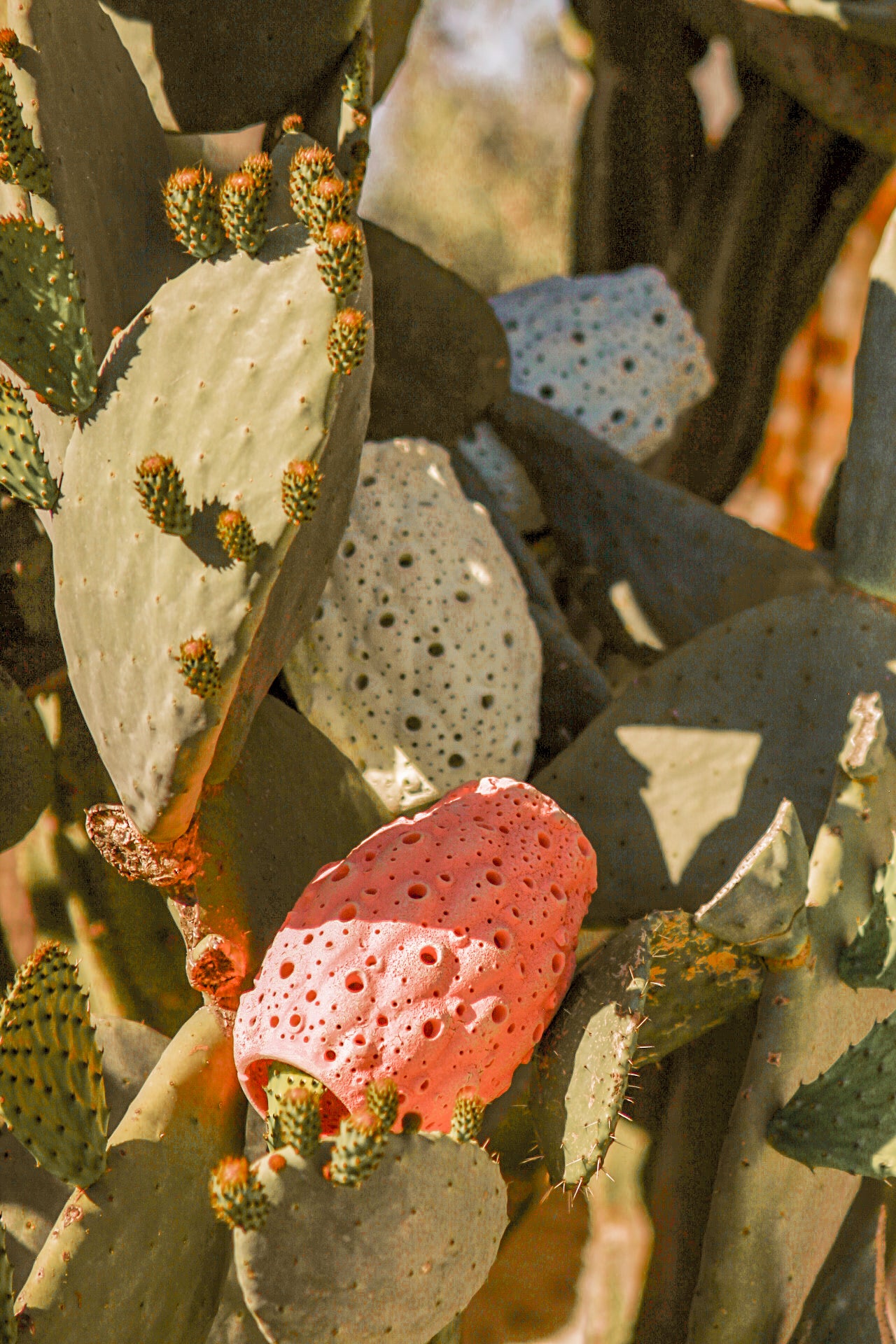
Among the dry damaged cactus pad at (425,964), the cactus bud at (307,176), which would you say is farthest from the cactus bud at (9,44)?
the dry damaged cactus pad at (425,964)

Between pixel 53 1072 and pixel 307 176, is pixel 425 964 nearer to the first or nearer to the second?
pixel 53 1072

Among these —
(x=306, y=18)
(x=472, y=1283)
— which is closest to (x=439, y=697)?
(x=472, y=1283)

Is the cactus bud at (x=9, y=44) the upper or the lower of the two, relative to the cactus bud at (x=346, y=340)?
upper

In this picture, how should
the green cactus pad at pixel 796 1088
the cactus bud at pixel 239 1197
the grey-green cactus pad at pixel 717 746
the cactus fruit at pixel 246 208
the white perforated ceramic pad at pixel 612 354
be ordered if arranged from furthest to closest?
1. the white perforated ceramic pad at pixel 612 354
2. the grey-green cactus pad at pixel 717 746
3. the green cactus pad at pixel 796 1088
4. the cactus fruit at pixel 246 208
5. the cactus bud at pixel 239 1197

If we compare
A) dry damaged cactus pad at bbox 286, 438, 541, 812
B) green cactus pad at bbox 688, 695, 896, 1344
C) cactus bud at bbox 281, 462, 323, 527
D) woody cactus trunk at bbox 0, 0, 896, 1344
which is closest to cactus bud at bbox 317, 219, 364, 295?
woody cactus trunk at bbox 0, 0, 896, 1344

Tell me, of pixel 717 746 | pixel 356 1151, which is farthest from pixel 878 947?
pixel 356 1151

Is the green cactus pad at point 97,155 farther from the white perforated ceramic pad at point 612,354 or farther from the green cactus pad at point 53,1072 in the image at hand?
the white perforated ceramic pad at point 612,354

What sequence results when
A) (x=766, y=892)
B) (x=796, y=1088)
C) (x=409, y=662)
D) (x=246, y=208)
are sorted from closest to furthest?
(x=246, y=208) < (x=766, y=892) < (x=796, y=1088) < (x=409, y=662)
